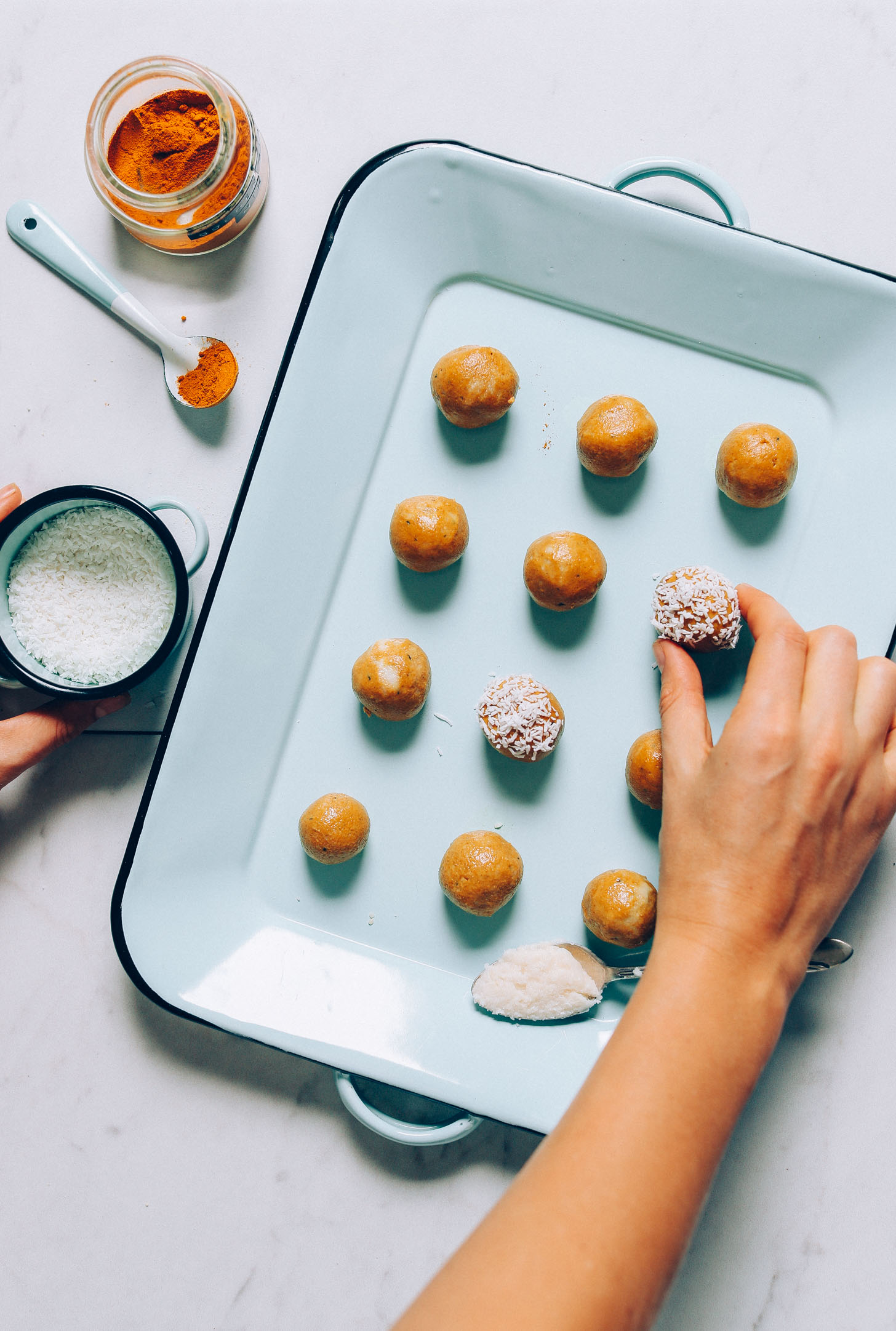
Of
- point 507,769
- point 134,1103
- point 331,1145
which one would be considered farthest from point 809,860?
point 134,1103

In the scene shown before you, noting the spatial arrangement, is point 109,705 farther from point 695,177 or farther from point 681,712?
point 695,177

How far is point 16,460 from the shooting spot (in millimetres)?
1209

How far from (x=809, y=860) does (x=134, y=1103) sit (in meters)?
0.97

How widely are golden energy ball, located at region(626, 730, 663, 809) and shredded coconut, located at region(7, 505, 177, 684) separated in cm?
62

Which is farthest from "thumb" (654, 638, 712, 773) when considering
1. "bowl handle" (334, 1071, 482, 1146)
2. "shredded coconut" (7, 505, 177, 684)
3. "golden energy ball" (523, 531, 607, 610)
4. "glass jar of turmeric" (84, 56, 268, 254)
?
"glass jar of turmeric" (84, 56, 268, 254)

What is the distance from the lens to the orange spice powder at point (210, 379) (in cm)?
116

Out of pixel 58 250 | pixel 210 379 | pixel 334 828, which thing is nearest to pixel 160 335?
pixel 210 379

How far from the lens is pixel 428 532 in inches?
43.0

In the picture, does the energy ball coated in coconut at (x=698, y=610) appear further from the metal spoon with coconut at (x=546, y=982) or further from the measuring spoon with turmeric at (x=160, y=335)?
the measuring spoon with turmeric at (x=160, y=335)

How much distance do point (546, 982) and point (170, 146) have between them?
118 cm

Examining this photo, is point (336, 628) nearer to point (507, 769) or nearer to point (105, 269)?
point (507, 769)

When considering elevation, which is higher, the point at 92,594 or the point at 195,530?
the point at 195,530

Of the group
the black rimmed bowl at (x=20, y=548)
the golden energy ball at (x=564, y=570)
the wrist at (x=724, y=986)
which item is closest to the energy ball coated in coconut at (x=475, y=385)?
the golden energy ball at (x=564, y=570)

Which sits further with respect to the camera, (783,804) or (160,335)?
(160,335)
